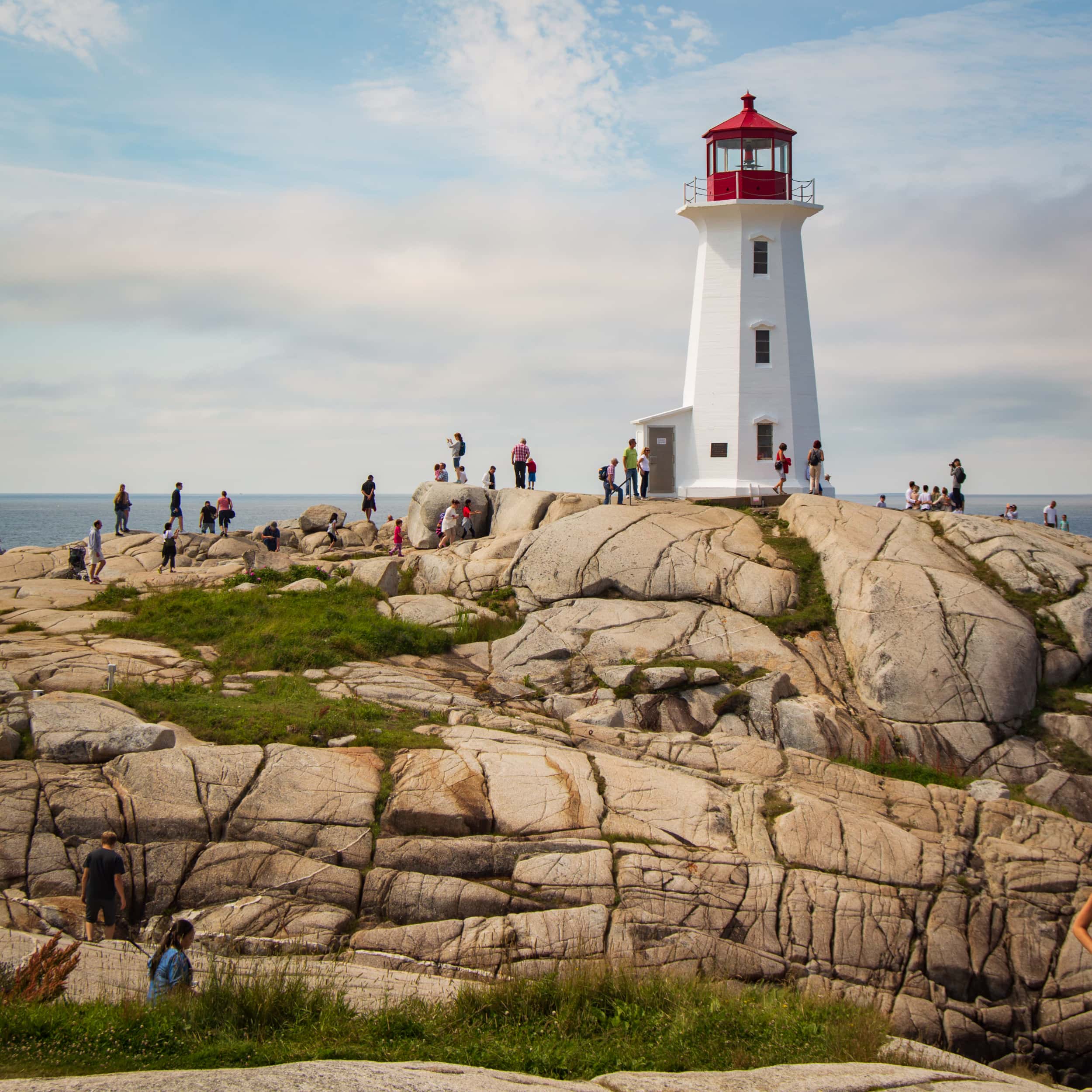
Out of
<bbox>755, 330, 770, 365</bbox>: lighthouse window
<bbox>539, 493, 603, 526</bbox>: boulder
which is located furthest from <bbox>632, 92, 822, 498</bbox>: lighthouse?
<bbox>539, 493, 603, 526</bbox>: boulder

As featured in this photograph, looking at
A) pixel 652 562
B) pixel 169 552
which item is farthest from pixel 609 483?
pixel 169 552

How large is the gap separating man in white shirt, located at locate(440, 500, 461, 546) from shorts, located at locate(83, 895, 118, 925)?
21619 millimetres

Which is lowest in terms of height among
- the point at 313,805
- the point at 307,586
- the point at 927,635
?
the point at 313,805

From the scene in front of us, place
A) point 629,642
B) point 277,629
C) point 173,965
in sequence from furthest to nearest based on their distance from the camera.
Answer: point 277,629 → point 629,642 → point 173,965

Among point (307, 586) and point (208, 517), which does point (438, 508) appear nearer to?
point (307, 586)

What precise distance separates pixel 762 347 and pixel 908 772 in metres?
19.7

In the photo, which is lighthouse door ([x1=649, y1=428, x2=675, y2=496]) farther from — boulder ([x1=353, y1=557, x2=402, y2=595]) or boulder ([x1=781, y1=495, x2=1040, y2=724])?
boulder ([x1=353, y1=557, x2=402, y2=595])

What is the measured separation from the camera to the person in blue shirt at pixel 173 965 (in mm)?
10156

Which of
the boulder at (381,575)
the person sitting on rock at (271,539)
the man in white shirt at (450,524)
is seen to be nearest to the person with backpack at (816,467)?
the man in white shirt at (450,524)

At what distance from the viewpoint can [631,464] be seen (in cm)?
3481

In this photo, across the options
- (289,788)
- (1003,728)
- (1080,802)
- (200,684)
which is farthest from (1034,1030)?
(200,684)

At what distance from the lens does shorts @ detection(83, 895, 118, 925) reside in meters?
13.1

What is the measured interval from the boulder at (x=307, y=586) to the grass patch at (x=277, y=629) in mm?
295

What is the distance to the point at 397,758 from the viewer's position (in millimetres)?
17094
